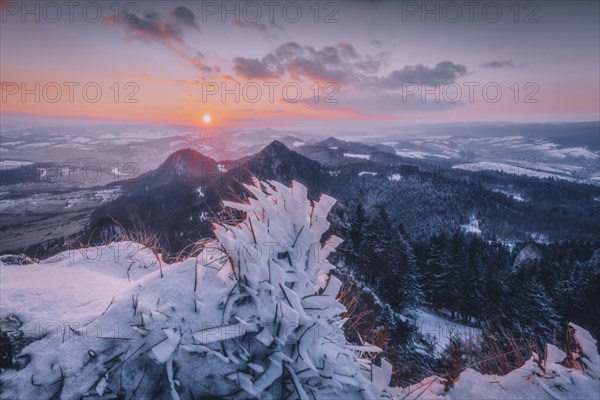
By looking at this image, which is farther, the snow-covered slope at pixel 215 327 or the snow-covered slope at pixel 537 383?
the snow-covered slope at pixel 537 383

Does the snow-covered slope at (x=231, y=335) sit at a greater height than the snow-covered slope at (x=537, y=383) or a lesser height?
greater

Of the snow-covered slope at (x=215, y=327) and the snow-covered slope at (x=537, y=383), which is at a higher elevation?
the snow-covered slope at (x=215, y=327)

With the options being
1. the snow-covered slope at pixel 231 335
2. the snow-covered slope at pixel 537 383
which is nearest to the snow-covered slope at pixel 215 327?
the snow-covered slope at pixel 231 335

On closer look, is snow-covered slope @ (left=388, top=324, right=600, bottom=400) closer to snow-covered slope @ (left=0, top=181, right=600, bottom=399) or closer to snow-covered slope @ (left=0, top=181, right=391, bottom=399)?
snow-covered slope @ (left=0, top=181, right=600, bottom=399)

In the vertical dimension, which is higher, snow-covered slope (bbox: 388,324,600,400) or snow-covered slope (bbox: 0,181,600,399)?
snow-covered slope (bbox: 0,181,600,399)

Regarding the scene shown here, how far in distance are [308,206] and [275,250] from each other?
755mm

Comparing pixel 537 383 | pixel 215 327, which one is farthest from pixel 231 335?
pixel 537 383

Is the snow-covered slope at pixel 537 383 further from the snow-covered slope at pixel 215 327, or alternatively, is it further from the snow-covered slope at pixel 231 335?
the snow-covered slope at pixel 215 327

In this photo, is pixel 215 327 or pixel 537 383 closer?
pixel 215 327

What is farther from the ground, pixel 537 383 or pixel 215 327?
pixel 215 327

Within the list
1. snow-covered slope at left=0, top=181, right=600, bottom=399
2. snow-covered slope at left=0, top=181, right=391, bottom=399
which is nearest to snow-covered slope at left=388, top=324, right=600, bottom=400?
snow-covered slope at left=0, top=181, right=600, bottom=399

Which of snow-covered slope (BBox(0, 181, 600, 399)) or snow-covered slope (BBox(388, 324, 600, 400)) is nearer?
snow-covered slope (BBox(0, 181, 600, 399))

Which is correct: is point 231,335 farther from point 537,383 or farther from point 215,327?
point 537,383

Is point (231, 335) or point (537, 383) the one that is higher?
point (231, 335)
